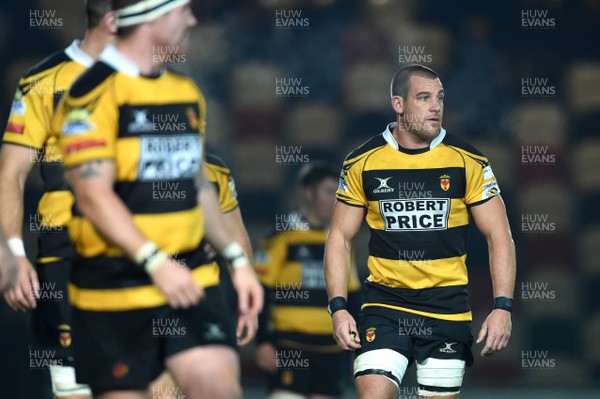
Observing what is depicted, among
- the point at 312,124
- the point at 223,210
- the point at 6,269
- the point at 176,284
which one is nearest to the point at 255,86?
the point at 312,124

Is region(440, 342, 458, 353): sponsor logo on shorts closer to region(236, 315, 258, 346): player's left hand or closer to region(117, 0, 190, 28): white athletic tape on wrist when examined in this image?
region(236, 315, 258, 346): player's left hand

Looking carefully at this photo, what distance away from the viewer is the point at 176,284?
4.19 metres

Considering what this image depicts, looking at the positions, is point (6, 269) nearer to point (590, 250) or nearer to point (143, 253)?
point (143, 253)

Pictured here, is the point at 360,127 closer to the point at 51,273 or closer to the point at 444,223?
the point at 444,223

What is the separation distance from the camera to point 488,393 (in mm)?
10461

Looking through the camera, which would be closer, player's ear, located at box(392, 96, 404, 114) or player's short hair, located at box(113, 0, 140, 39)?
player's short hair, located at box(113, 0, 140, 39)

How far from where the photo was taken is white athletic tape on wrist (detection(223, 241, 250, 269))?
4.57 metres

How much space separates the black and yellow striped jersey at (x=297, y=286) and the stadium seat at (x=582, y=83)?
2750mm

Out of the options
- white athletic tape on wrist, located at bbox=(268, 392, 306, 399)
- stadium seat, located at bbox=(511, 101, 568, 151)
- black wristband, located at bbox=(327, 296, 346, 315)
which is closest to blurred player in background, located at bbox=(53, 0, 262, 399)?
black wristband, located at bbox=(327, 296, 346, 315)

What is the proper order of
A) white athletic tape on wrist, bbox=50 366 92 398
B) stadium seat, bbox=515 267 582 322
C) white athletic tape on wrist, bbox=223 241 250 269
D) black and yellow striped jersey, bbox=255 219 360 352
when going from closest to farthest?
white athletic tape on wrist, bbox=223 241 250 269 < white athletic tape on wrist, bbox=50 366 92 398 < black and yellow striped jersey, bbox=255 219 360 352 < stadium seat, bbox=515 267 582 322

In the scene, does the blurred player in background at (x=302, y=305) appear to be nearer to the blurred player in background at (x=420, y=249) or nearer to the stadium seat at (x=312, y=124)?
the stadium seat at (x=312, y=124)

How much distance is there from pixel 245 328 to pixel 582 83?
6.42 m

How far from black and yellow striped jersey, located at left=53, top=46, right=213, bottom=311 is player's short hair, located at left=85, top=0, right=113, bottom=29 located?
1371mm

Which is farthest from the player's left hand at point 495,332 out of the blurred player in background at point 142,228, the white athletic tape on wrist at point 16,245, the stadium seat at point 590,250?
the stadium seat at point 590,250
